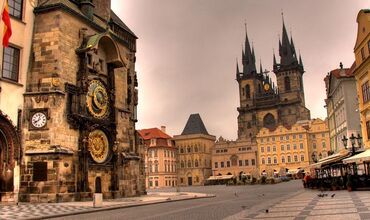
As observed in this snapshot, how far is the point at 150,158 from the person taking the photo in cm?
11088

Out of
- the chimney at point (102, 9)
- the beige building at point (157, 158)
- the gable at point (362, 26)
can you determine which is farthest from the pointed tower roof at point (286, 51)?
the chimney at point (102, 9)

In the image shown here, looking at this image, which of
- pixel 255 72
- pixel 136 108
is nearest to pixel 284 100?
pixel 255 72

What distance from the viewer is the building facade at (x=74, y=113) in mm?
23828

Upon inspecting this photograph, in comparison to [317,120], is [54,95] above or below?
below

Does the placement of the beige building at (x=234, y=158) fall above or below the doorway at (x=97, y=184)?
above

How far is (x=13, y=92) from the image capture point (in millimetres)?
24062

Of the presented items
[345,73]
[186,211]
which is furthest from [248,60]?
[186,211]

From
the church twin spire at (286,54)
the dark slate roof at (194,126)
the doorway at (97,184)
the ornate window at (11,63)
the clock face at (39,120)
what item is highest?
the church twin spire at (286,54)

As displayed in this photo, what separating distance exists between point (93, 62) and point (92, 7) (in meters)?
4.39

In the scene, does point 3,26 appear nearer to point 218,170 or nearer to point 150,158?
point 150,158

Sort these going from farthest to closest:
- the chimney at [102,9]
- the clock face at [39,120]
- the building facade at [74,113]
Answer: the chimney at [102,9] < the clock face at [39,120] < the building facade at [74,113]

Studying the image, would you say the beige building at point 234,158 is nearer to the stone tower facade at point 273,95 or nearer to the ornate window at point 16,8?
the stone tower facade at point 273,95

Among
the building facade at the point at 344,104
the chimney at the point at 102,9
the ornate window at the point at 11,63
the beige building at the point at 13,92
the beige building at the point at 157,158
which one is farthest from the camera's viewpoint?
the beige building at the point at 157,158

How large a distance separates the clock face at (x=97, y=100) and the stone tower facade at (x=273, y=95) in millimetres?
107824
